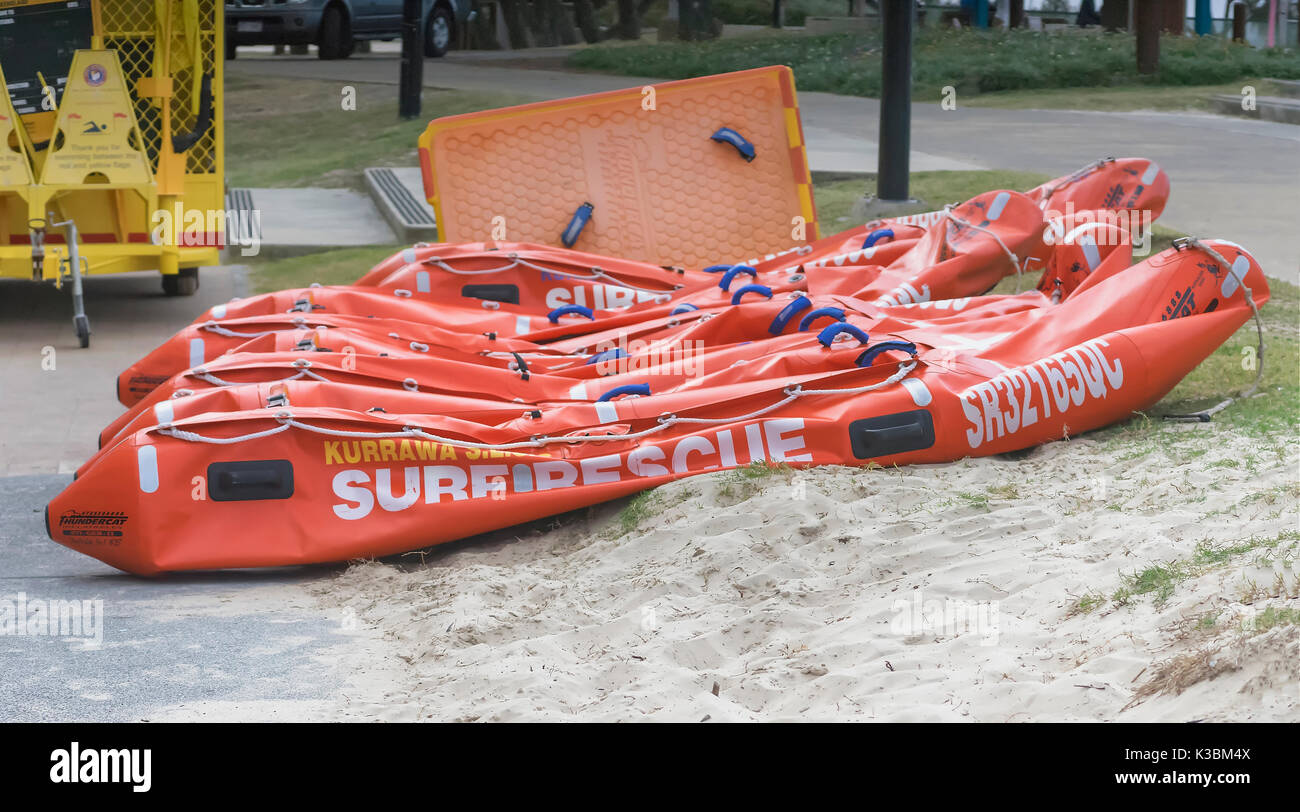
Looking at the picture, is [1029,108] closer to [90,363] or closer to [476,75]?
[476,75]

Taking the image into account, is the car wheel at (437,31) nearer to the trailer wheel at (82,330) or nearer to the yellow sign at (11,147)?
the yellow sign at (11,147)

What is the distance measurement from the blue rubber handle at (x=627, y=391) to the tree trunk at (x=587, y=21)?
25924 mm

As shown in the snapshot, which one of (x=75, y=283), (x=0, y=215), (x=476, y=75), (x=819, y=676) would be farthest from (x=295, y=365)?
(x=476, y=75)

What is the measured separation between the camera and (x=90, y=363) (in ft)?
27.6

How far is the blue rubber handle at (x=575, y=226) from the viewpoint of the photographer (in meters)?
8.90

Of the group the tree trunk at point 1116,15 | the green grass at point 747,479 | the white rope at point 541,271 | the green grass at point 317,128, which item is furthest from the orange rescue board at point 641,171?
the tree trunk at point 1116,15

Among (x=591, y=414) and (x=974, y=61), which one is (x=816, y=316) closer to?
(x=591, y=414)

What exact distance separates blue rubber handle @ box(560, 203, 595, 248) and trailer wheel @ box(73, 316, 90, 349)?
294 centimetres

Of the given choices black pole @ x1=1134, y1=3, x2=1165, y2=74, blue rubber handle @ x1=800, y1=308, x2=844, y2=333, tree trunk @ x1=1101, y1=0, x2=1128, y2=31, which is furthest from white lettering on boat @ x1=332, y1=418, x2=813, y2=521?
tree trunk @ x1=1101, y1=0, x2=1128, y2=31

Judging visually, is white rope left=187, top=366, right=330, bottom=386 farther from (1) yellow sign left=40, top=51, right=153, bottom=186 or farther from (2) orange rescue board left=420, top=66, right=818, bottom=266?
(1) yellow sign left=40, top=51, right=153, bottom=186

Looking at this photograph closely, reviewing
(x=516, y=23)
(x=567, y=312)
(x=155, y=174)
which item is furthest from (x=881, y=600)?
(x=516, y=23)

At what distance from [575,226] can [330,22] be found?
16950 mm

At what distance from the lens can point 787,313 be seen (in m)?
6.35

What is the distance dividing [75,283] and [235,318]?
218 centimetres
